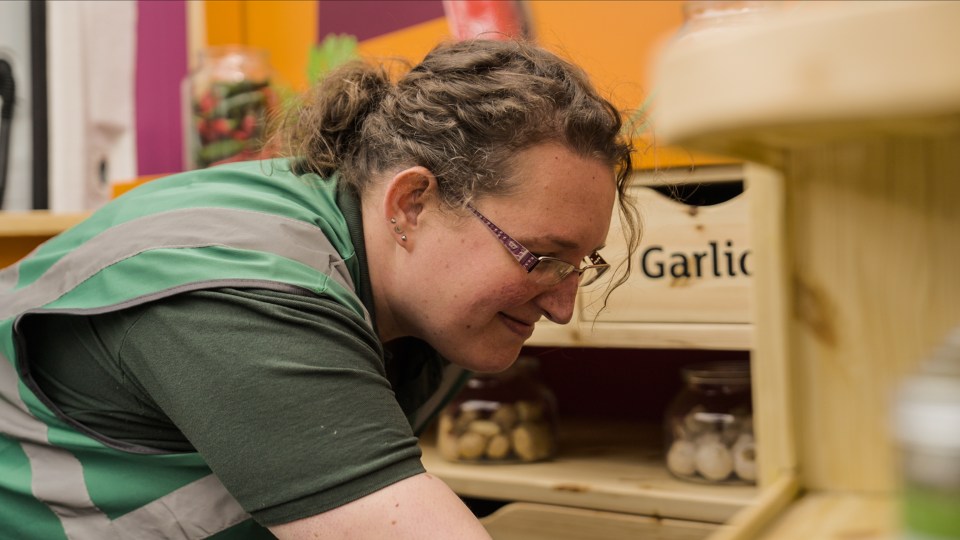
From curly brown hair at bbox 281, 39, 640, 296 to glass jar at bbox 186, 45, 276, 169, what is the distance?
2.81 feet

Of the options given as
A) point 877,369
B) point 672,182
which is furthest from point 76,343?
point 672,182

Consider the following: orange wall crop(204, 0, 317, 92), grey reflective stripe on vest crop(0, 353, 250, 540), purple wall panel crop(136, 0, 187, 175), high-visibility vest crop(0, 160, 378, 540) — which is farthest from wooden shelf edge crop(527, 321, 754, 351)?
purple wall panel crop(136, 0, 187, 175)

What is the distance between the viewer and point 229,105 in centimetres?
201

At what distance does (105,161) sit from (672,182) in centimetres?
138

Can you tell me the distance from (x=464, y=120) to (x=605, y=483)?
0.76 meters

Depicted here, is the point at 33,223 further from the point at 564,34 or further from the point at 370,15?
the point at 564,34

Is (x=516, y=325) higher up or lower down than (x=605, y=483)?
higher up

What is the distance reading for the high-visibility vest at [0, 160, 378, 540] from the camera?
35.1 inches

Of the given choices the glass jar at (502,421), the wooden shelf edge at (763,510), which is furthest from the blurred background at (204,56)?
the wooden shelf edge at (763,510)

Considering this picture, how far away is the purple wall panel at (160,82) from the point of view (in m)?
2.46

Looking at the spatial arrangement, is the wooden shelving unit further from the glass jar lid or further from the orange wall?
the glass jar lid

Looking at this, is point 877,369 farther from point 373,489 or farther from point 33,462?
point 33,462

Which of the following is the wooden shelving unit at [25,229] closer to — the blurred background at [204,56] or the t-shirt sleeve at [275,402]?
the blurred background at [204,56]

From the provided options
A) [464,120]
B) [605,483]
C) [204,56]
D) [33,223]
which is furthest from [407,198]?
[204,56]
